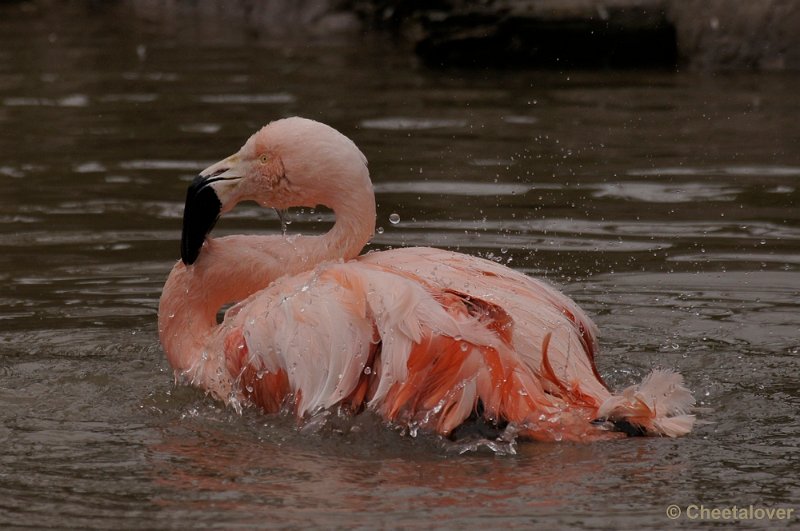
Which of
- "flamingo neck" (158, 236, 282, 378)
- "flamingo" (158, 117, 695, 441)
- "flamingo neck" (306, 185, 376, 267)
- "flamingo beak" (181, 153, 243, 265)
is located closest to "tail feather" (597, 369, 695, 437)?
"flamingo" (158, 117, 695, 441)

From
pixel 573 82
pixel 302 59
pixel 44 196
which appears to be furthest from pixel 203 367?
pixel 302 59

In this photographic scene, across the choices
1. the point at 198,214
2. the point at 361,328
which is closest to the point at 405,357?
the point at 361,328

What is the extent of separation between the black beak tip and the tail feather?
168 cm

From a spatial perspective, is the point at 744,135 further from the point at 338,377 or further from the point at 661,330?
the point at 338,377

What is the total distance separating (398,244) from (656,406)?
9.56 feet

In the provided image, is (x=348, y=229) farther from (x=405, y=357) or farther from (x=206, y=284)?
(x=405, y=357)

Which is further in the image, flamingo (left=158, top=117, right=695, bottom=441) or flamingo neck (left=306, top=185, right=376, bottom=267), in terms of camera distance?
flamingo neck (left=306, top=185, right=376, bottom=267)

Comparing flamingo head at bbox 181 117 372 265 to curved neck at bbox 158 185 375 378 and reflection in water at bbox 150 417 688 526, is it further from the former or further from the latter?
reflection in water at bbox 150 417 688 526

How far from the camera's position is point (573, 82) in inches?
452

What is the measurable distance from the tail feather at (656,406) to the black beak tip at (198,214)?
1684mm

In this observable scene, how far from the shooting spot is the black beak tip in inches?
209

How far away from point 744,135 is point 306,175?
505 centimetres

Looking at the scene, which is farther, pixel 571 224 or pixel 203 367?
pixel 571 224

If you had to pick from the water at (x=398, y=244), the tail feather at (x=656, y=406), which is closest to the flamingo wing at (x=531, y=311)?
the tail feather at (x=656, y=406)
